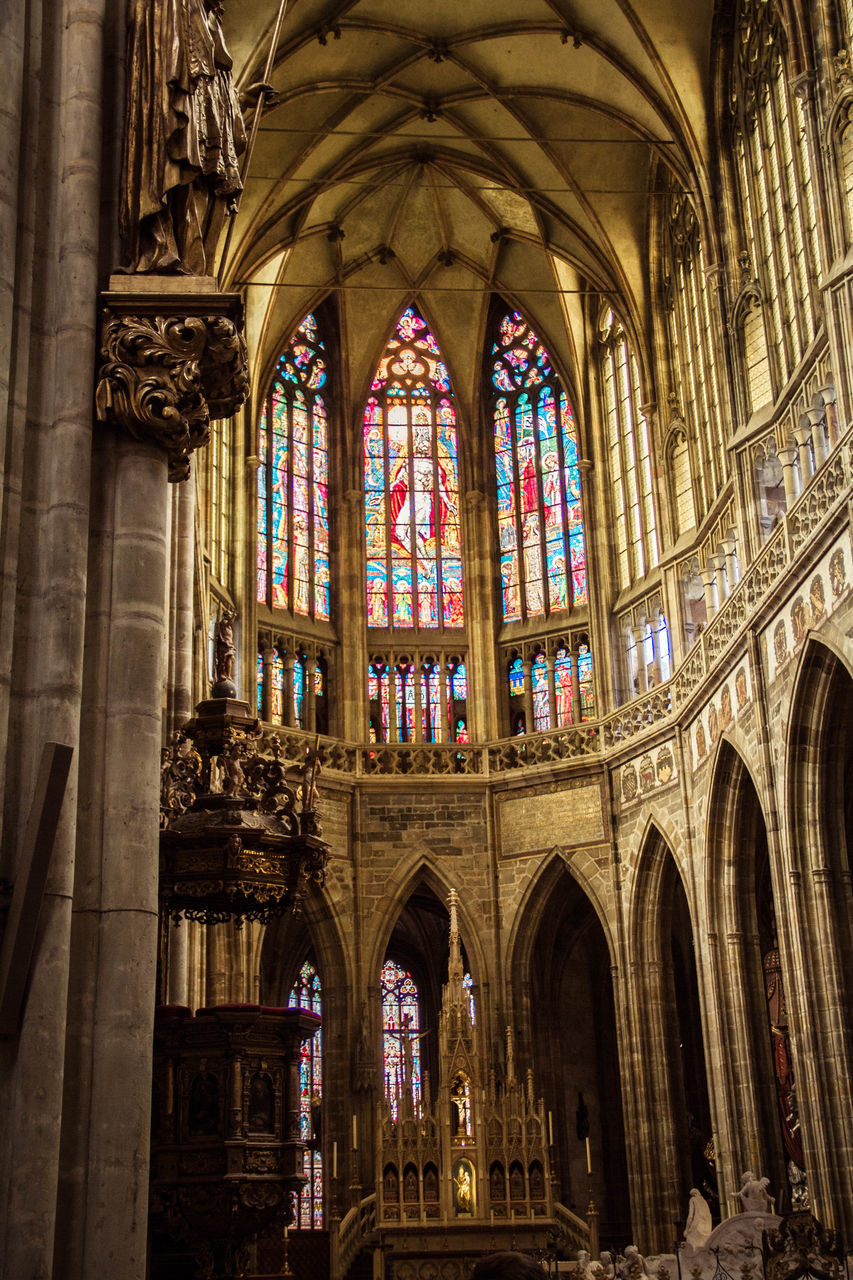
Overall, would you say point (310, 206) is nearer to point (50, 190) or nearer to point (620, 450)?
point (620, 450)

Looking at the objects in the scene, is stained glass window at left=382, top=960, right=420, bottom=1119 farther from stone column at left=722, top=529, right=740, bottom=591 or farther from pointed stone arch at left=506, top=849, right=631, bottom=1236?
stone column at left=722, top=529, right=740, bottom=591

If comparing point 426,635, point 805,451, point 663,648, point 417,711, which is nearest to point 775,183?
point 805,451

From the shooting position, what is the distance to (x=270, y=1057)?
10.5 metres

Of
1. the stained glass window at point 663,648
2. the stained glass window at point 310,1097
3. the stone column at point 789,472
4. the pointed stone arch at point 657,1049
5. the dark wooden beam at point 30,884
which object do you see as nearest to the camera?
the dark wooden beam at point 30,884

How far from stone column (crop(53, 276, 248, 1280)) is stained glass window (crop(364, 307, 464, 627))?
19.4 m

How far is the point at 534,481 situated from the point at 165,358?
20457 millimetres

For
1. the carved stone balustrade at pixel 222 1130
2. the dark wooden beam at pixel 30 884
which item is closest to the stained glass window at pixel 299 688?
the carved stone balustrade at pixel 222 1130

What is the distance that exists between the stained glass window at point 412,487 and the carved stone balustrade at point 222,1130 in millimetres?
16907

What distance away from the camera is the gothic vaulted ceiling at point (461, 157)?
872 inches

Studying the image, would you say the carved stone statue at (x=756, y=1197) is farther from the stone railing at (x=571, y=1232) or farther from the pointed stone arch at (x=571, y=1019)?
the pointed stone arch at (x=571, y=1019)

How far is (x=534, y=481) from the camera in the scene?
2780 centimetres

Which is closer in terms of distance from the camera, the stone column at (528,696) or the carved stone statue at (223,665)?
the carved stone statue at (223,665)

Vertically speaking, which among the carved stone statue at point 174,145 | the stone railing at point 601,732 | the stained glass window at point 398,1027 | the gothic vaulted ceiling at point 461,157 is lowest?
the stained glass window at point 398,1027

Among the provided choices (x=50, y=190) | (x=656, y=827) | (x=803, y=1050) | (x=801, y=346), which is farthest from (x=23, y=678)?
(x=656, y=827)
